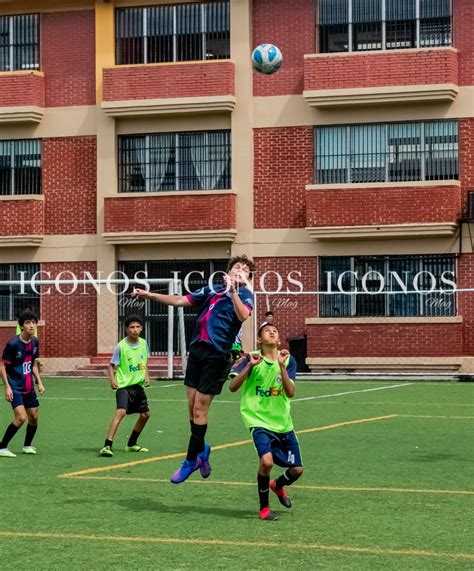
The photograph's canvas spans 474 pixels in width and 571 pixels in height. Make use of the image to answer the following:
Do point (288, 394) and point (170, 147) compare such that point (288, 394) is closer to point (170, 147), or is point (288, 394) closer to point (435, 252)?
point (435, 252)

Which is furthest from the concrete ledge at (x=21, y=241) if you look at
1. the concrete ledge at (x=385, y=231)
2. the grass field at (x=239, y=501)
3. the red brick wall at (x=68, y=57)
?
the grass field at (x=239, y=501)

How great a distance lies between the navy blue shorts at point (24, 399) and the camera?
15352mm

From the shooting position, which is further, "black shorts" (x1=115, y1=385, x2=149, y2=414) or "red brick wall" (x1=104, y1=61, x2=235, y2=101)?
"red brick wall" (x1=104, y1=61, x2=235, y2=101)

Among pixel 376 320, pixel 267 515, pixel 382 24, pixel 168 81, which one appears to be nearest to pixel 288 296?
pixel 376 320

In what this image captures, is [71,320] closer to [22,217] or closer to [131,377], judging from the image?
[22,217]

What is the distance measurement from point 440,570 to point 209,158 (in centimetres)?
2776

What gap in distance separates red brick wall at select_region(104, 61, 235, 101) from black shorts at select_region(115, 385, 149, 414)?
19.6 meters

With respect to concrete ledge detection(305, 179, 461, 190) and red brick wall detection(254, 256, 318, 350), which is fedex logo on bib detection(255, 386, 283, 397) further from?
red brick wall detection(254, 256, 318, 350)

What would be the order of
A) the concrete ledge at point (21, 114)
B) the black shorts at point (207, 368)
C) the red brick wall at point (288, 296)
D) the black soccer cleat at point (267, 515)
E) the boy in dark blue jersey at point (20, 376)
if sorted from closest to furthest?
the black soccer cleat at point (267, 515), the black shorts at point (207, 368), the boy in dark blue jersey at point (20, 376), the red brick wall at point (288, 296), the concrete ledge at point (21, 114)

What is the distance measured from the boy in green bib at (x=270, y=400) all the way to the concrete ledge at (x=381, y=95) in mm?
23228

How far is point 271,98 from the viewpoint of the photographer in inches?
1374

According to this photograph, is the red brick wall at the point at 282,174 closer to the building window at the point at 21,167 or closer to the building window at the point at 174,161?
the building window at the point at 174,161

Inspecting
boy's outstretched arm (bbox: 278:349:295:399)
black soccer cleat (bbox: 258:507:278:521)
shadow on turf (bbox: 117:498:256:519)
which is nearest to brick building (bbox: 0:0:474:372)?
shadow on turf (bbox: 117:498:256:519)

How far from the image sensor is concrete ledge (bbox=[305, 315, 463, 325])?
33.1 meters
